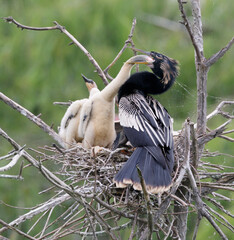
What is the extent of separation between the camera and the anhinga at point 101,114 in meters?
4.52

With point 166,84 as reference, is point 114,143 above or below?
below

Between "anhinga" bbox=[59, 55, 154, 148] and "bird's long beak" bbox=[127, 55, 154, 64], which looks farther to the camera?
"anhinga" bbox=[59, 55, 154, 148]

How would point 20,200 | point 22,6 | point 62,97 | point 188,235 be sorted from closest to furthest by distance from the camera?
point 188,235
point 20,200
point 62,97
point 22,6

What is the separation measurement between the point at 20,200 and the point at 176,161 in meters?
5.28

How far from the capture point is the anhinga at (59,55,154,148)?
4522 millimetres

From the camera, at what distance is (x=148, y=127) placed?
12.8ft

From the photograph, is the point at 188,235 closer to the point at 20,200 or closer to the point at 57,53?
the point at 20,200

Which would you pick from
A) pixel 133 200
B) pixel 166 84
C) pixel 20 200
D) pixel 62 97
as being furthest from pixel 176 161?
pixel 62 97

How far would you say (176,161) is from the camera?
3.94 metres

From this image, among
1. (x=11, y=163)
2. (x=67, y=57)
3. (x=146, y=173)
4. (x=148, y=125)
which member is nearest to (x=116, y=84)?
(x=148, y=125)

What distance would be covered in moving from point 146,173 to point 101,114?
107cm

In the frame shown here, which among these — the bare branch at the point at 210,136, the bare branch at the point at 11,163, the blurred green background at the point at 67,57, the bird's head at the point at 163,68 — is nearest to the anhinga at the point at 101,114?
the bird's head at the point at 163,68

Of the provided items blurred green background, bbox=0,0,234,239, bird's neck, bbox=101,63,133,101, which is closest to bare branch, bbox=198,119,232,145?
bird's neck, bbox=101,63,133,101

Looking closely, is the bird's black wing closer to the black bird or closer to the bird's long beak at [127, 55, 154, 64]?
the black bird
